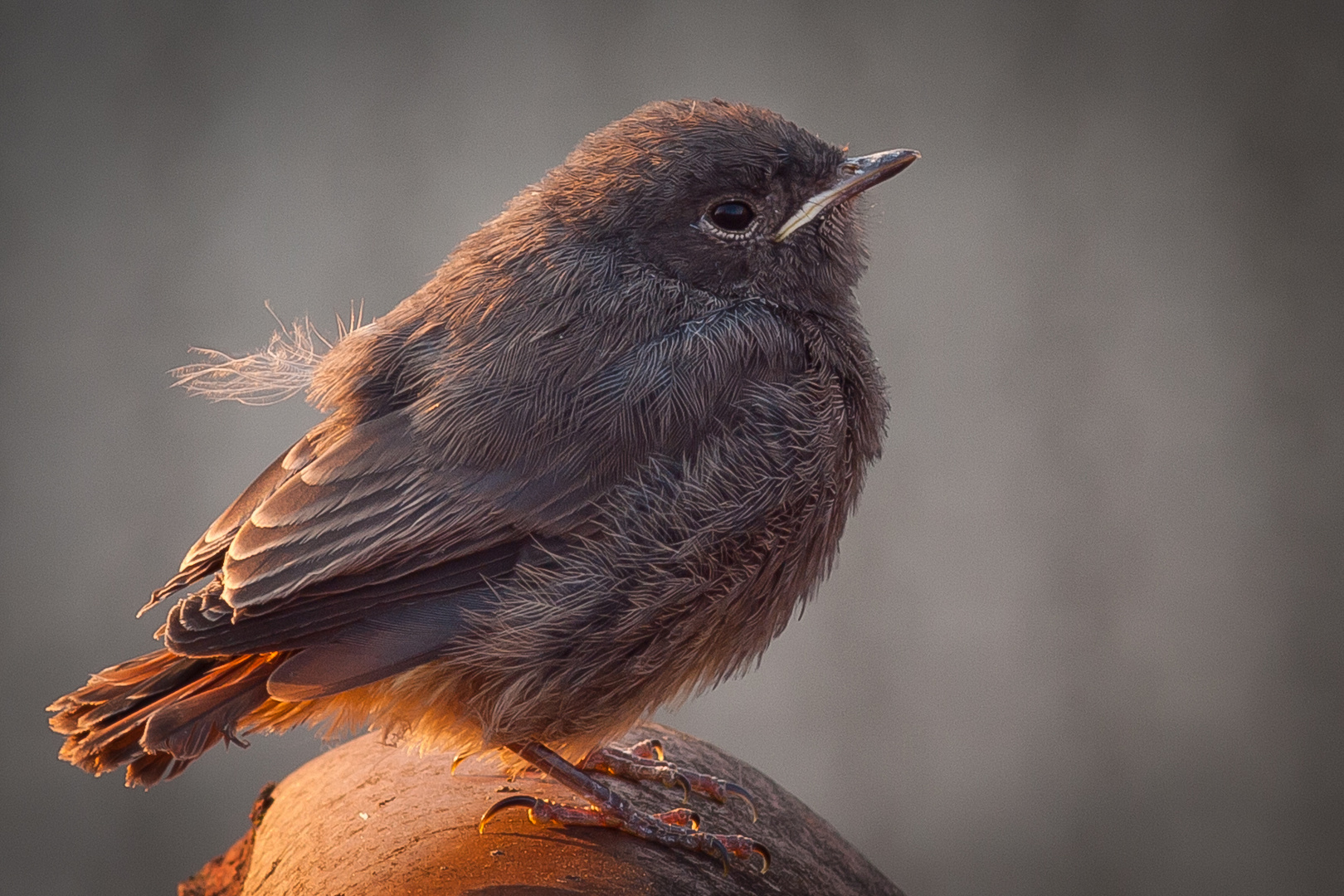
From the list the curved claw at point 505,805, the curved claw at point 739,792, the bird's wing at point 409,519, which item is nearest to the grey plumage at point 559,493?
the bird's wing at point 409,519

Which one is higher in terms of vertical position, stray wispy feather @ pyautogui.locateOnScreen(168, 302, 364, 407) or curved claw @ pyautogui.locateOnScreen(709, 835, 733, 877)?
stray wispy feather @ pyautogui.locateOnScreen(168, 302, 364, 407)

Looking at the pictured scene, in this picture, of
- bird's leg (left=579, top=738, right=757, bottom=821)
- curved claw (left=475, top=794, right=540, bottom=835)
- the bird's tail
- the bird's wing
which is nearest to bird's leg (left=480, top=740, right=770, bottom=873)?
curved claw (left=475, top=794, right=540, bottom=835)

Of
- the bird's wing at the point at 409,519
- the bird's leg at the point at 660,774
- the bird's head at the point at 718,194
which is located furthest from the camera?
the bird's leg at the point at 660,774

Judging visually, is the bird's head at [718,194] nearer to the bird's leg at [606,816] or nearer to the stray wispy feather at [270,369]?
the stray wispy feather at [270,369]

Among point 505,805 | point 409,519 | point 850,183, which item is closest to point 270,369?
point 409,519

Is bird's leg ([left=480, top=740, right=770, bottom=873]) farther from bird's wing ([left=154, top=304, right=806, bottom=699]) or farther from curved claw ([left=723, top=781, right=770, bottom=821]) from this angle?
bird's wing ([left=154, top=304, right=806, bottom=699])

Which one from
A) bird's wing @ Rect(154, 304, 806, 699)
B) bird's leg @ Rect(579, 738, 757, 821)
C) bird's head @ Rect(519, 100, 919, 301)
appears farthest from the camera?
bird's leg @ Rect(579, 738, 757, 821)

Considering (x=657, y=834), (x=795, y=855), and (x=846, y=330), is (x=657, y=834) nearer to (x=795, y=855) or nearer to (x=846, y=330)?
(x=795, y=855)

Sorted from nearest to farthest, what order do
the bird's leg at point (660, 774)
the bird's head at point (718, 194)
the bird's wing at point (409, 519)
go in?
1. the bird's wing at point (409, 519)
2. the bird's head at point (718, 194)
3. the bird's leg at point (660, 774)
